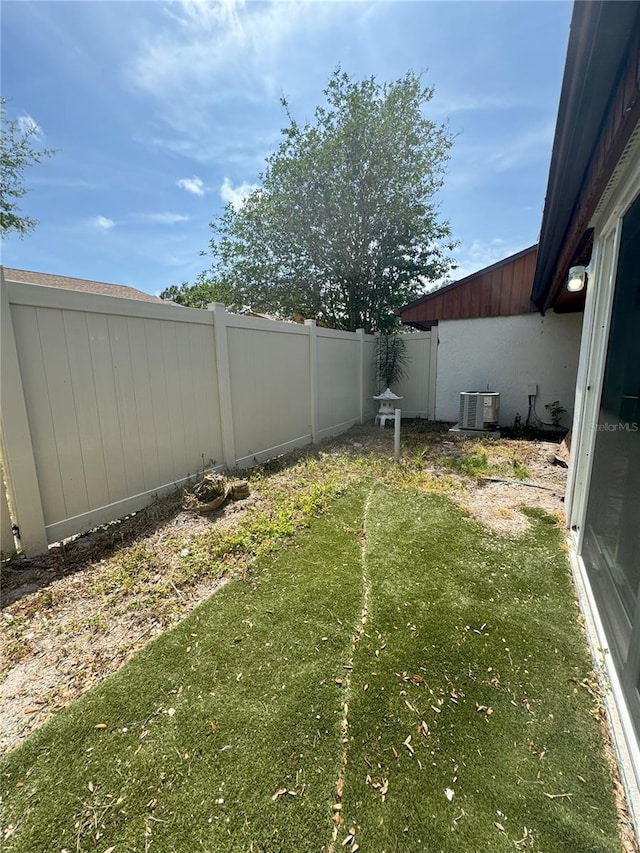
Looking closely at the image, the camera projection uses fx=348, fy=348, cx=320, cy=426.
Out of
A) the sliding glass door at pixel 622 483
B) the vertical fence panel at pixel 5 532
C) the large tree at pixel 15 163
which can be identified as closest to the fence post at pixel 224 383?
the vertical fence panel at pixel 5 532

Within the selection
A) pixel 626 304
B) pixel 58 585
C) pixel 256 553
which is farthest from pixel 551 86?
pixel 58 585

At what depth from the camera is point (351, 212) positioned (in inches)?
368

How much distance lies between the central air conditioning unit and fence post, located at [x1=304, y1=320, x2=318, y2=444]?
2915 mm

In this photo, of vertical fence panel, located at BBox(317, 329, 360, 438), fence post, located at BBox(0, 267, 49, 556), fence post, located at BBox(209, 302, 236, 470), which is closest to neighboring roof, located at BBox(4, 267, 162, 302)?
vertical fence panel, located at BBox(317, 329, 360, 438)

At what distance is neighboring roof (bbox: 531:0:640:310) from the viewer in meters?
1.14

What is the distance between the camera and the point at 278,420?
5086 mm

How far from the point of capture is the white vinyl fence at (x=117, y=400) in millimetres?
2395

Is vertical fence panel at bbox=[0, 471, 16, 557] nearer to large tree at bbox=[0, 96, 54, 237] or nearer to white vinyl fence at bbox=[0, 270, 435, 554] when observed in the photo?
white vinyl fence at bbox=[0, 270, 435, 554]

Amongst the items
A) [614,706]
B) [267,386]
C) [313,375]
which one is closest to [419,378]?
[313,375]

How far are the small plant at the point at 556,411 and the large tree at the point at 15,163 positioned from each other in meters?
13.1

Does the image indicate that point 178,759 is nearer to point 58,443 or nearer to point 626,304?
point 58,443

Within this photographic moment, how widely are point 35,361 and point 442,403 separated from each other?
7.22 meters

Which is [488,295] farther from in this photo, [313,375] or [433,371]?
[313,375]

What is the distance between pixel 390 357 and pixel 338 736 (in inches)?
289
